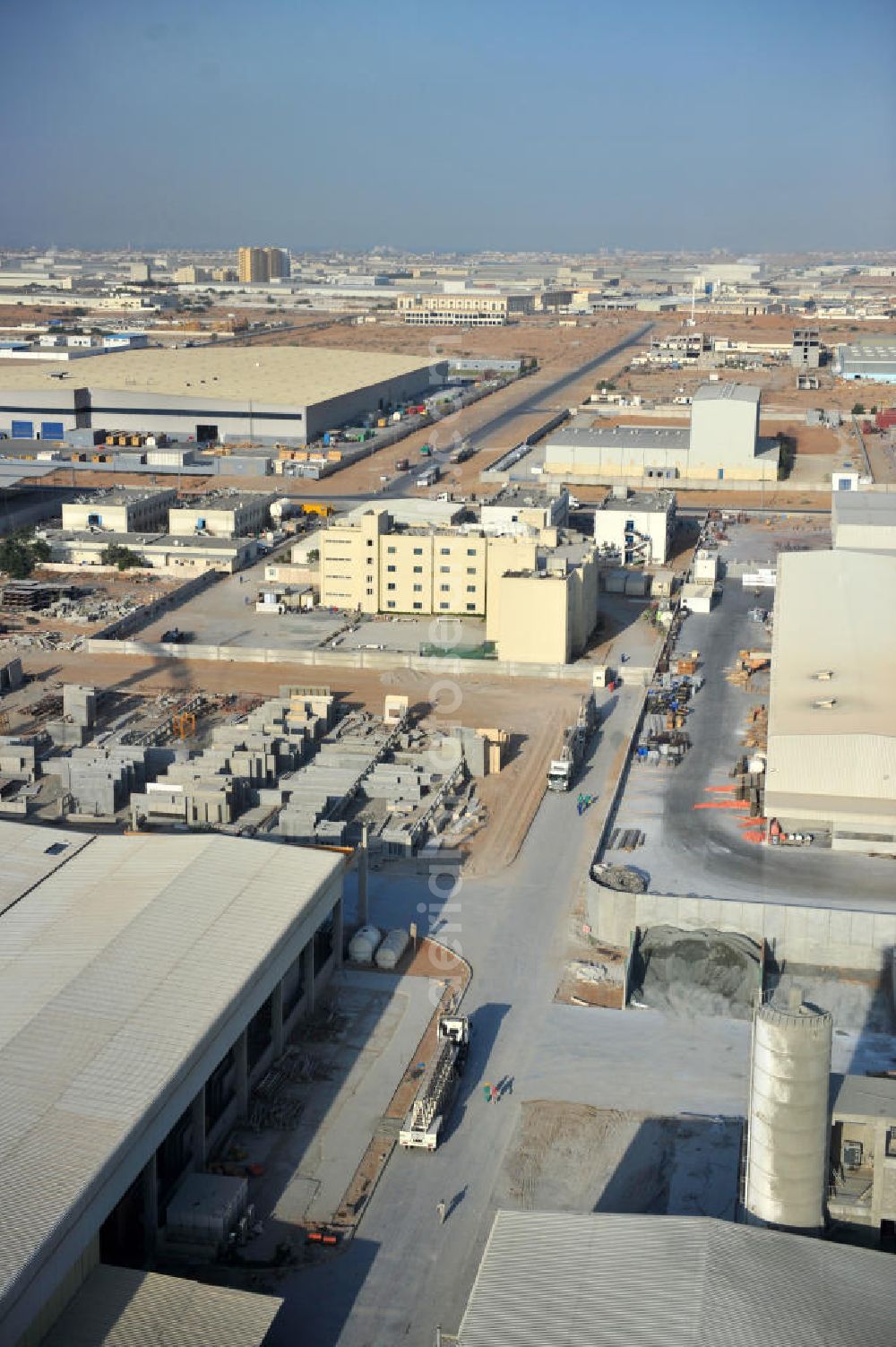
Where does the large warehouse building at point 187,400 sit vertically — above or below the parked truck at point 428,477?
above

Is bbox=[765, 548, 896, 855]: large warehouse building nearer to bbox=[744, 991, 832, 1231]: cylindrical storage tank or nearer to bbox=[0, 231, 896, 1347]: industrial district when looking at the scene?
bbox=[0, 231, 896, 1347]: industrial district

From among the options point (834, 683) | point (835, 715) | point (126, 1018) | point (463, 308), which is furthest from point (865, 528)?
point (463, 308)

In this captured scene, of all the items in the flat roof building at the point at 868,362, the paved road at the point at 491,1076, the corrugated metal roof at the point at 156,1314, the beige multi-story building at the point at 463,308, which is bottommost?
the paved road at the point at 491,1076

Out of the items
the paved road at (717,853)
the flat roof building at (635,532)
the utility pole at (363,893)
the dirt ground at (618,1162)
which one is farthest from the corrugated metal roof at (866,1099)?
the flat roof building at (635,532)

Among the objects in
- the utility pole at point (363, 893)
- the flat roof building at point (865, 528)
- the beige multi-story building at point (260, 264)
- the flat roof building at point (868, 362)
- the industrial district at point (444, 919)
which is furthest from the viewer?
the beige multi-story building at point (260, 264)

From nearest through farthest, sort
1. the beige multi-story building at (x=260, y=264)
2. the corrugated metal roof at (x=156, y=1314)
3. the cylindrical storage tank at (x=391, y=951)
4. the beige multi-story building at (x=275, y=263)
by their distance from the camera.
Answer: the corrugated metal roof at (x=156, y=1314)
the cylindrical storage tank at (x=391, y=951)
the beige multi-story building at (x=260, y=264)
the beige multi-story building at (x=275, y=263)

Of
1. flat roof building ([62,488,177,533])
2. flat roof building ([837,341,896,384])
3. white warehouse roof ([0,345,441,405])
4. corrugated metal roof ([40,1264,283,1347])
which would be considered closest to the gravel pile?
corrugated metal roof ([40,1264,283,1347])

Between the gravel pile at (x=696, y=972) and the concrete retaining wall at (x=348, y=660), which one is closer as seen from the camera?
the gravel pile at (x=696, y=972)

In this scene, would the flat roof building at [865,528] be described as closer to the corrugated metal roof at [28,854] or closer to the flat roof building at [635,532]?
the flat roof building at [635,532]

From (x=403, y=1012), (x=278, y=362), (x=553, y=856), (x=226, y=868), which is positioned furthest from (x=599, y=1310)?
(x=278, y=362)
